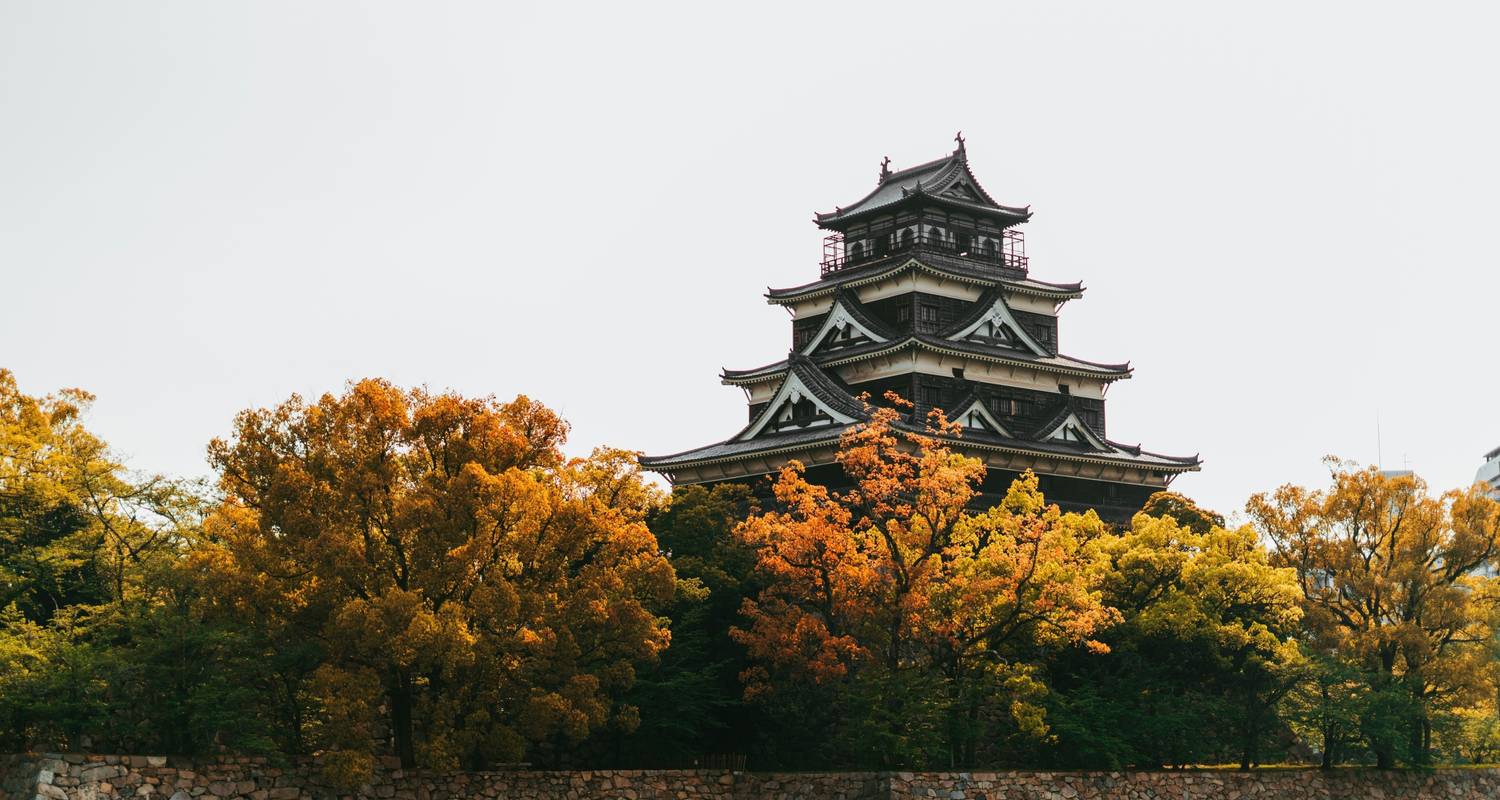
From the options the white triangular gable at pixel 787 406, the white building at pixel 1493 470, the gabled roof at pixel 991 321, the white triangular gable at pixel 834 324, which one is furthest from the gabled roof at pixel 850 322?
the white building at pixel 1493 470

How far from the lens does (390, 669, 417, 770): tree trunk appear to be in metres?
29.4

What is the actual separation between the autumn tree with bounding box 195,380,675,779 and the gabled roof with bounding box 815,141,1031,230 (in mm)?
21021

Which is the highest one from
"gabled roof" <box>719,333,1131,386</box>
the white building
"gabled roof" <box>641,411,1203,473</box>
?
the white building

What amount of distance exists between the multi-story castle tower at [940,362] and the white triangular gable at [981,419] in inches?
2.0

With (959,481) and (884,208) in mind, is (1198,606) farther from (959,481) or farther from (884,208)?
(884,208)

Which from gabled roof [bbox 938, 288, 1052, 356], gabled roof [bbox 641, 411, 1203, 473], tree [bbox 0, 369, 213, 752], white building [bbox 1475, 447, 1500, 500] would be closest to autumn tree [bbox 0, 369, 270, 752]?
tree [bbox 0, 369, 213, 752]

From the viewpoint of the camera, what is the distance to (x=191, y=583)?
94.5ft

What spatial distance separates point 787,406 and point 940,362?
4383mm

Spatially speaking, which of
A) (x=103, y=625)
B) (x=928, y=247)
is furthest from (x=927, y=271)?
(x=103, y=625)

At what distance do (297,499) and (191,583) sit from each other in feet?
7.03

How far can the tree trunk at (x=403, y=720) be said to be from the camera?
96.5 ft

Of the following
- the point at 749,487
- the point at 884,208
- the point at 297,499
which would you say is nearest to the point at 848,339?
the point at 884,208

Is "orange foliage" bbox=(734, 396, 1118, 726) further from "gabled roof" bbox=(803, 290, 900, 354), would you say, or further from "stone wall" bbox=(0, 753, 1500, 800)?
"gabled roof" bbox=(803, 290, 900, 354)

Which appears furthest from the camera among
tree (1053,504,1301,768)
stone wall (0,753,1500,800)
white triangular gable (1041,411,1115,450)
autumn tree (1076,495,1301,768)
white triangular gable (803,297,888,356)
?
white triangular gable (803,297,888,356)
